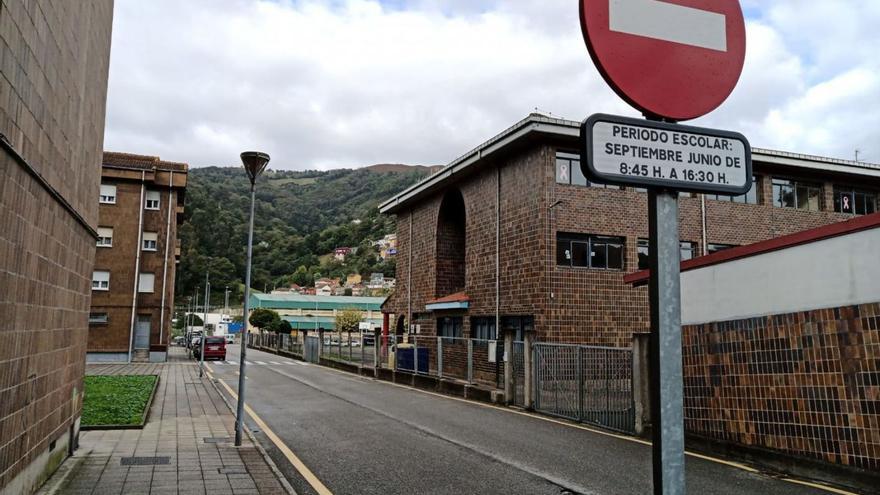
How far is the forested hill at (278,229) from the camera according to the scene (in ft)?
328

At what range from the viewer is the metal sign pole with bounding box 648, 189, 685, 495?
229 centimetres

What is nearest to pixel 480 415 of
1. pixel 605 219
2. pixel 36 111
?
pixel 605 219

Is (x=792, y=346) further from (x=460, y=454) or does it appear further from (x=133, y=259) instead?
(x=133, y=259)

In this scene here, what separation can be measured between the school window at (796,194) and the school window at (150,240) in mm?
31528

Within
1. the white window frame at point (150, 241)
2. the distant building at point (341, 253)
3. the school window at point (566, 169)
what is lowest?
the white window frame at point (150, 241)

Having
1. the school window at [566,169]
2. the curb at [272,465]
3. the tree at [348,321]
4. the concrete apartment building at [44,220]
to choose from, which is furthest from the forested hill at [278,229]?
the concrete apartment building at [44,220]

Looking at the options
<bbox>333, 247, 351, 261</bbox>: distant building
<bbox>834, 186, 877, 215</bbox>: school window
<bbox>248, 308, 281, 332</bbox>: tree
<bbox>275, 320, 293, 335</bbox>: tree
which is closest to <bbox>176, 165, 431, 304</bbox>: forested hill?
<bbox>333, 247, 351, 261</bbox>: distant building

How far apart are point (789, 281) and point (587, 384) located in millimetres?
5249

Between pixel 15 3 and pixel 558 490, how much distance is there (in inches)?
271

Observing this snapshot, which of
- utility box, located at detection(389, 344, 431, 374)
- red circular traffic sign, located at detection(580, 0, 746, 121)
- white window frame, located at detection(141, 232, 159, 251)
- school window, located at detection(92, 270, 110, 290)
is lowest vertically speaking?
utility box, located at detection(389, 344, 431, 374)

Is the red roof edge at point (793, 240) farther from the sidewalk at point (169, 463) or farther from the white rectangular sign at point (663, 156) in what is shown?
the sidewalk at point (169, 463)

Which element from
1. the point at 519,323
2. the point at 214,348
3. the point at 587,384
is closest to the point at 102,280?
the point at 214,348

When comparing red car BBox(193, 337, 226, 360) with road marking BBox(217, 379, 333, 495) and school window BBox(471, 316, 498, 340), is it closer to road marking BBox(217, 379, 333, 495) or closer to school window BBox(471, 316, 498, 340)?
school window BBox(471, 316, 498, 340)

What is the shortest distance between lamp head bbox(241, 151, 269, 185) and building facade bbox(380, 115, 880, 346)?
8.71 m
